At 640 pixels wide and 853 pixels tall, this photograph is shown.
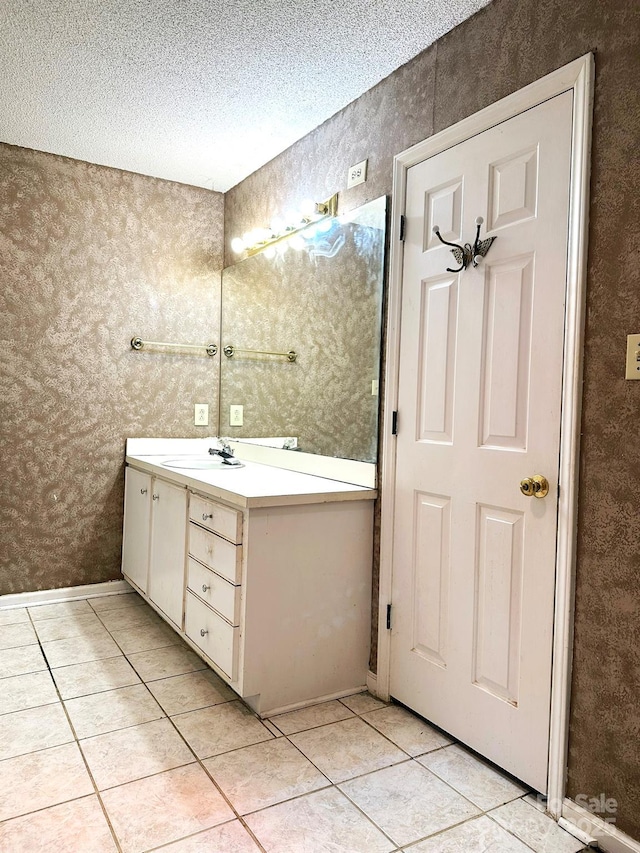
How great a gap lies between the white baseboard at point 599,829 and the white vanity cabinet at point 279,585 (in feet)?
2.88

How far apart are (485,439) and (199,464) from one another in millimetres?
1584

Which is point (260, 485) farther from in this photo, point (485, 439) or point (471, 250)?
point (471, 250)

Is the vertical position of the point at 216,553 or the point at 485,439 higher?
the point at 485,439

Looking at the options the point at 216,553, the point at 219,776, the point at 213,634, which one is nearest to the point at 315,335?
the point at 216,553

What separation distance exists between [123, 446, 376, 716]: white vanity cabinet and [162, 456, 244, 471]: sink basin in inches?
15.2

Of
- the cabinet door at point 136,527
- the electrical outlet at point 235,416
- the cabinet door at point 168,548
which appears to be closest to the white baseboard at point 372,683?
the cabinet door at point 168,548

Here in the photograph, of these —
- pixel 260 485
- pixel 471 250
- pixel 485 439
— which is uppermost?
pixel 471 250

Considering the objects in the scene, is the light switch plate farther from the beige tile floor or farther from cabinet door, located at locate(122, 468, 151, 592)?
cabinet door, located at locate(122, 468, 151, 592)

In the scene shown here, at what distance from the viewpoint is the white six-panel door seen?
5.48ft

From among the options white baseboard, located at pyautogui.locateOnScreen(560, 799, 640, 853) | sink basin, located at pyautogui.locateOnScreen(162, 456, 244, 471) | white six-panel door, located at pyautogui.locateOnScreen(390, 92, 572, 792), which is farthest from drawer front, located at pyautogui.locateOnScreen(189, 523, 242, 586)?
white baseboard, located at pyautogui.locateOnScreen(560, 799, 640, 853)

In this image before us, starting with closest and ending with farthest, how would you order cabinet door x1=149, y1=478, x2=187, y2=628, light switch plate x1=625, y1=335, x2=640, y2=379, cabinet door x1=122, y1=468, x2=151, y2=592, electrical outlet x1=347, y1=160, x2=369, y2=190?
1. light switch plate x1=625, y1=335, x2=640, y2=379
2. electrical outlet x1=347, y1=160, x2=369, y2=190
3. cabinet door x1=149, y1=478, x2=187, y2=628
4. cabinet door x1=122, y1=468, x2=151, y2=592

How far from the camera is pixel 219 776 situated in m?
1.76

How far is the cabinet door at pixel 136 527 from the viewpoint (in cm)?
300

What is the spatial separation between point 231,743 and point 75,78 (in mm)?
2475
